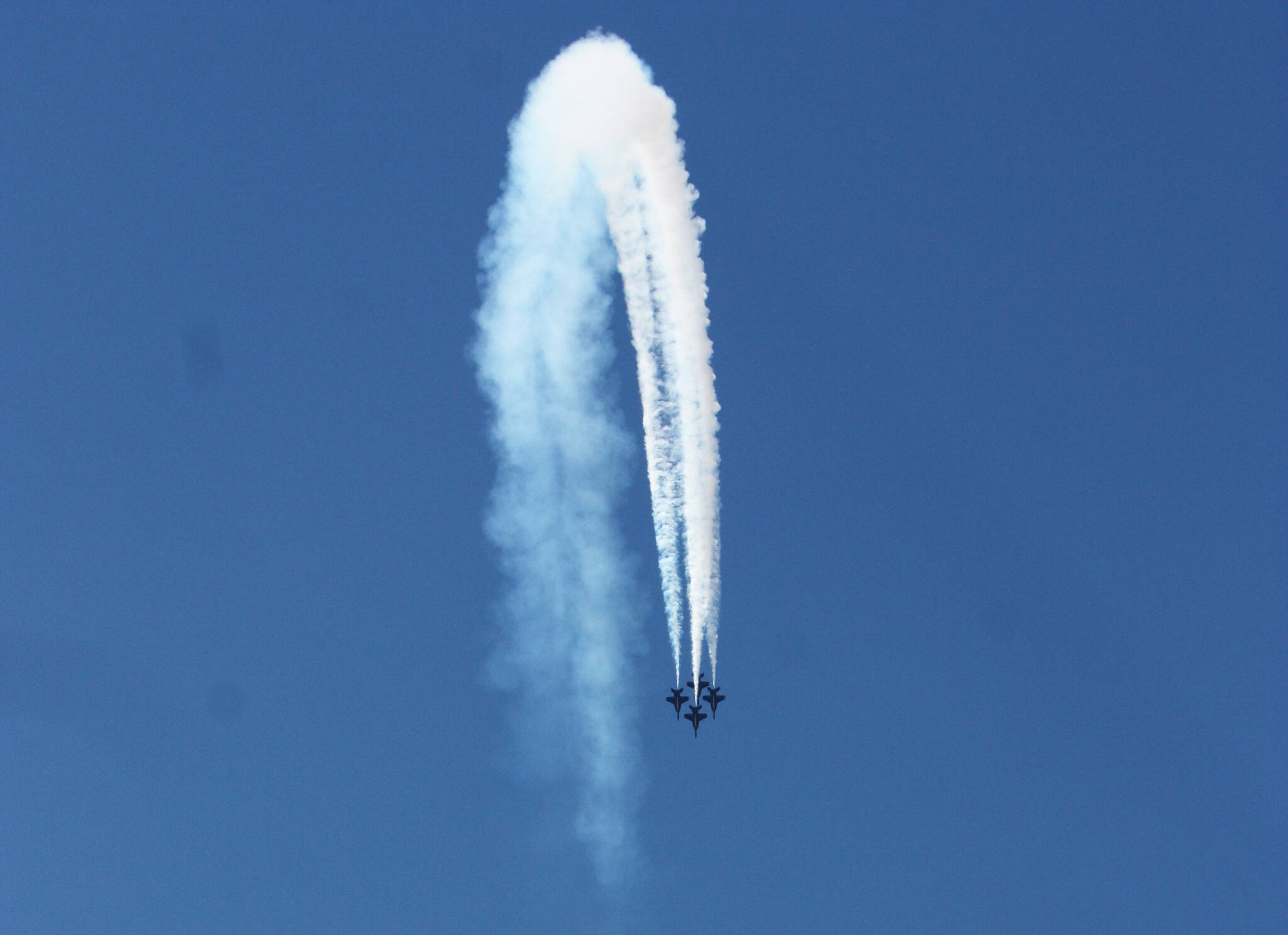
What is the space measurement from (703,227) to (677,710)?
16.3m

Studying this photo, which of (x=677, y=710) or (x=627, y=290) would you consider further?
(x=677, y=710)

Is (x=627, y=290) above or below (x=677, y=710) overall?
above

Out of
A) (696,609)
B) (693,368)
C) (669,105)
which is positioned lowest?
(696,609)

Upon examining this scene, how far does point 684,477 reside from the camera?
67.9 meters

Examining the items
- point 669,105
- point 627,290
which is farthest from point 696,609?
point 669,105

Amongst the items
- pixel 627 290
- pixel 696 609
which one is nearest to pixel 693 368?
pixel 627 290

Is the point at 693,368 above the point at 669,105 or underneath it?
underneath

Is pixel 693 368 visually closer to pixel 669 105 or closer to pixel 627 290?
pixel 627 290

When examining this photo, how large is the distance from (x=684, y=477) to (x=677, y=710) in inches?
405

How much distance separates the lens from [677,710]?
75125 mm

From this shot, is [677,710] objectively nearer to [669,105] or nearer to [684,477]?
[684,477]

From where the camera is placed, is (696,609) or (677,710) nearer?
(696,609)

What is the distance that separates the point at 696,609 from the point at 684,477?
13.0 feet

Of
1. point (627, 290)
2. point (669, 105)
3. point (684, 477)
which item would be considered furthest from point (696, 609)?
point (669, 105)
